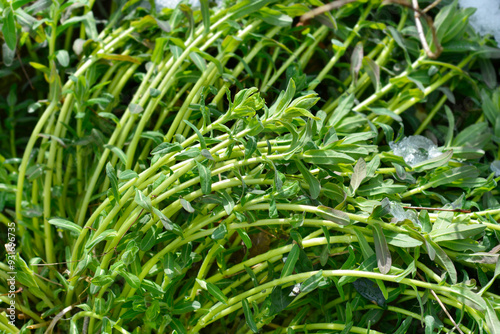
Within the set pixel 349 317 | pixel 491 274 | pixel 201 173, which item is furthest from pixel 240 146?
pixel 491 274

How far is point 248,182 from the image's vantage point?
90 centimetres

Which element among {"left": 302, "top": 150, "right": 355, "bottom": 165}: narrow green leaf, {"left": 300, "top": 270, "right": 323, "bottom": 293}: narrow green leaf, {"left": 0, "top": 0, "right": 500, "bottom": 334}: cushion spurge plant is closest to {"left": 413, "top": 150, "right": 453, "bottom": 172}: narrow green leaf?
{"left": 0, "top": 0, "right": 500, "bottom": 334}: cushion spurge plant

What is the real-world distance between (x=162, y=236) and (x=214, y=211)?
0.12m

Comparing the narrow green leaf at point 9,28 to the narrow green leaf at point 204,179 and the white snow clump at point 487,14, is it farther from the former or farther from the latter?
the white snow clump at point 487,14

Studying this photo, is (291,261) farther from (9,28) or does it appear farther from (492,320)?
(9,28)

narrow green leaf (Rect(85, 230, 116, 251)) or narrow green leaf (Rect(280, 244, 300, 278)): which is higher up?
narrow green leaf (Rect(85, 230, 116, 251))

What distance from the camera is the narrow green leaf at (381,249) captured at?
0.81m

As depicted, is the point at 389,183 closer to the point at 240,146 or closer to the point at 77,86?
the point at 240,146

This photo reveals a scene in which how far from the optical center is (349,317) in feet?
2.82

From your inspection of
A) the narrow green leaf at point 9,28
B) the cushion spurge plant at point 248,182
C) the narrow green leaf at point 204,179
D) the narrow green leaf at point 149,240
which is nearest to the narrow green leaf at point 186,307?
the cushion spurge plant at point 248,182

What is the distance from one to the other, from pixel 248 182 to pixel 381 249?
298 mm

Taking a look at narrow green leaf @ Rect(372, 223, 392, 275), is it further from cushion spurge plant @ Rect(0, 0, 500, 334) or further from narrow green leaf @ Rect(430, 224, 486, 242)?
narrow green leaf @ Rect(430, 224, 486, 242)

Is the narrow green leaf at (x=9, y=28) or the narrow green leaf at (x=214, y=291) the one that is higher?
the narrow green leaf at (x=9, y=28)

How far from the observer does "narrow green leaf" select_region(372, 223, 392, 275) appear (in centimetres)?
81
